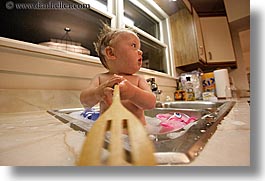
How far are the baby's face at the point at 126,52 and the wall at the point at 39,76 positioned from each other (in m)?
0.29

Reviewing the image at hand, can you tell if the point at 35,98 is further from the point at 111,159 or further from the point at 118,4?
Result: the point at 118,4

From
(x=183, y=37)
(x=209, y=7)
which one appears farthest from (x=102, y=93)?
(x=183, y=37)

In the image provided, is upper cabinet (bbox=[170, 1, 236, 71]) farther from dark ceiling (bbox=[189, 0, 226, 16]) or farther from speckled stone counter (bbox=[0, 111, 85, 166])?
speckled stone counter (bbox=[0, 111, 85, 166])

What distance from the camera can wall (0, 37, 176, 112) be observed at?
48 cm

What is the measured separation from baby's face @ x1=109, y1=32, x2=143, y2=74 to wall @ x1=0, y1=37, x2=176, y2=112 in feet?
0.94

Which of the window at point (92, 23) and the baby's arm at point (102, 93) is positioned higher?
the window at point (92, 23)

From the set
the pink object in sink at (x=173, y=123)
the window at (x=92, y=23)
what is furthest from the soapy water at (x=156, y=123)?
the window at (x=92, y=23)

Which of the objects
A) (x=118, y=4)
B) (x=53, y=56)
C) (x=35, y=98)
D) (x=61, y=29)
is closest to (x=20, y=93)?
(x=35, y=98)

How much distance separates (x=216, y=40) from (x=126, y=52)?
0.50m

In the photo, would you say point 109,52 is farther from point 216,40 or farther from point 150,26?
point 150,26

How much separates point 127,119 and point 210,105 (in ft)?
2.28

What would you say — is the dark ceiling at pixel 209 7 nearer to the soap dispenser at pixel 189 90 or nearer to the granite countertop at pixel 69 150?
the soap dispenser at pixel 189 90

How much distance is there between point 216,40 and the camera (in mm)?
663

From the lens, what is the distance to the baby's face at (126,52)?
401mm
